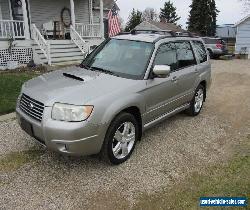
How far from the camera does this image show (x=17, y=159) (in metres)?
4.68

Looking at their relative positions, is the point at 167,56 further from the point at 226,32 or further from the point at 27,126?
the point at 226,32

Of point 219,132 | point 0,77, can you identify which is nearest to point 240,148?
point 219,132

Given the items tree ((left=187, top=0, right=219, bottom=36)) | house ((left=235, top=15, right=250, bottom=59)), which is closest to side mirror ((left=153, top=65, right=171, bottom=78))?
house ((left=235, top=15, right=250, bottom=59))

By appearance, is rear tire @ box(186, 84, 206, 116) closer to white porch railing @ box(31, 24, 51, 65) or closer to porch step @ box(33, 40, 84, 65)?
white porch railing @ box(31, 24, 51, 65)

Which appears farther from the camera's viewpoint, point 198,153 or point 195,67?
point 195,67

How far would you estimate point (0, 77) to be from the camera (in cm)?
1044

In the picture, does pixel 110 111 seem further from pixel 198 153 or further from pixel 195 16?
pixel 195 16

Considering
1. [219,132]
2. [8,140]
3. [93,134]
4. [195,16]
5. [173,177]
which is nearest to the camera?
[93,134]

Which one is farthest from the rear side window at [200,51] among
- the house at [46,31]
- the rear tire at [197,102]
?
the house at [46,31]

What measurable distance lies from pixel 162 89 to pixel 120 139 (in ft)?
4.29

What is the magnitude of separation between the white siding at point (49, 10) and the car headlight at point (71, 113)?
50.4 ft

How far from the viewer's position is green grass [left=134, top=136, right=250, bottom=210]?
365cm

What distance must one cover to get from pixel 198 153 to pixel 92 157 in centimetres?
184

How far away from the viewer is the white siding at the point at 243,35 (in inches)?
1053
